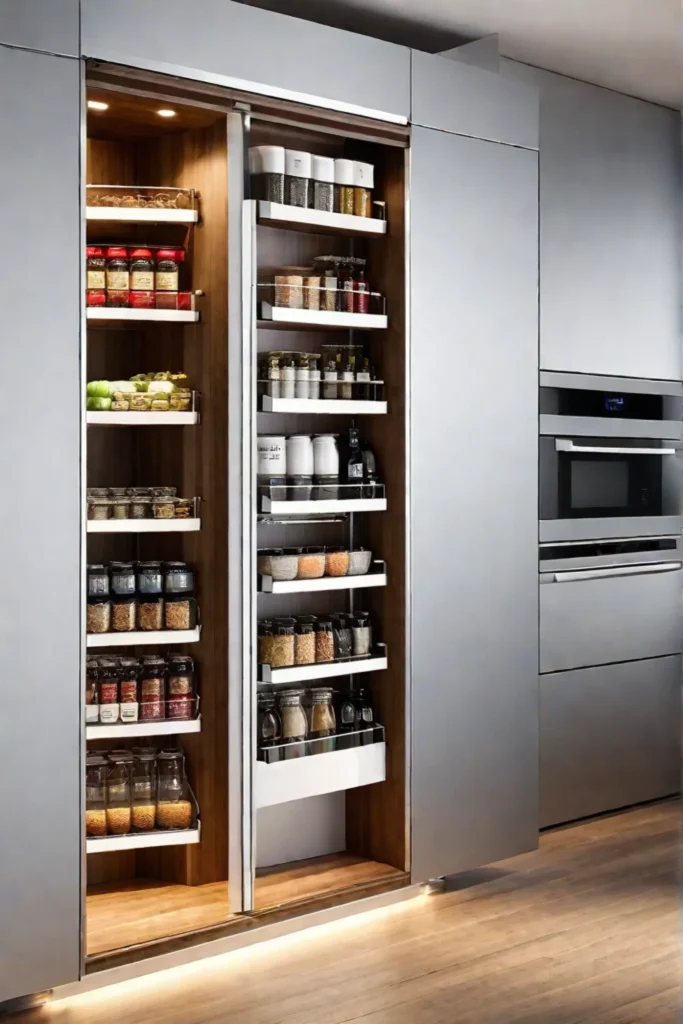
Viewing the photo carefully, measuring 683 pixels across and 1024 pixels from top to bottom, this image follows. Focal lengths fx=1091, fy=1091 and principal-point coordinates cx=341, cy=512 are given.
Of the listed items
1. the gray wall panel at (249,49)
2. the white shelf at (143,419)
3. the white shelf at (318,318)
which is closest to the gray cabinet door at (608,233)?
the white shelf at (318,318)

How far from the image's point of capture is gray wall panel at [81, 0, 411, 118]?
2.58 metres

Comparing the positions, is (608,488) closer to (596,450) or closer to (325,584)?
(596,450)

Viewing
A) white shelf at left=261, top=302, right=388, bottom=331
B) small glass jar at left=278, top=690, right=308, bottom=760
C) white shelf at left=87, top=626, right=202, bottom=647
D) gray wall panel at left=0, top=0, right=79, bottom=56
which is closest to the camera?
gray wall panel at left=0, top=0, right=79, bottom=56

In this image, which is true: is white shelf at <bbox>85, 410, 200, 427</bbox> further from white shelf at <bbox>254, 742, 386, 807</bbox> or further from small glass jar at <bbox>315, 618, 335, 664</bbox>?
white shelf at <bbox>254, 742, 386, 807</bbox>

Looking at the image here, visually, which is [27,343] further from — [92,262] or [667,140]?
[667,140]

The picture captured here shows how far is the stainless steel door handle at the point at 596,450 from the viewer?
380cm

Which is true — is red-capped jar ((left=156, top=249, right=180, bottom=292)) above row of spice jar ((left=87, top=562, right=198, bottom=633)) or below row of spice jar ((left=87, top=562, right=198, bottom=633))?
above

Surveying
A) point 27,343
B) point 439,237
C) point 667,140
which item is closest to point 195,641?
point 27,343

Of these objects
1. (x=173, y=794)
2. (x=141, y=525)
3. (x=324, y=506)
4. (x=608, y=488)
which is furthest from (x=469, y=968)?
(x=608, y=488)

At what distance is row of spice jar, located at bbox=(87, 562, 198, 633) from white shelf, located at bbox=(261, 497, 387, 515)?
0.29 metres

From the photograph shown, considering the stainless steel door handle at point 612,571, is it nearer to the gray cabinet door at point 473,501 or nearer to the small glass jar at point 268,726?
the gray cabinet door at point 473,501

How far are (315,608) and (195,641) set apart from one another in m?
0.54

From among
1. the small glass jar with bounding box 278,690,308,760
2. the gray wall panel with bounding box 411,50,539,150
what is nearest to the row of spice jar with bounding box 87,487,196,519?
the small glass jar with bounding box 278,690,308,760

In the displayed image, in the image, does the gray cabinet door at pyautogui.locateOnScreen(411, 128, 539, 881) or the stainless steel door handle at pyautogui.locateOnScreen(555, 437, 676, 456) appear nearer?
the gray cabinet door at pyautogui.locateOnScreen(411, 128, 539, 881)
